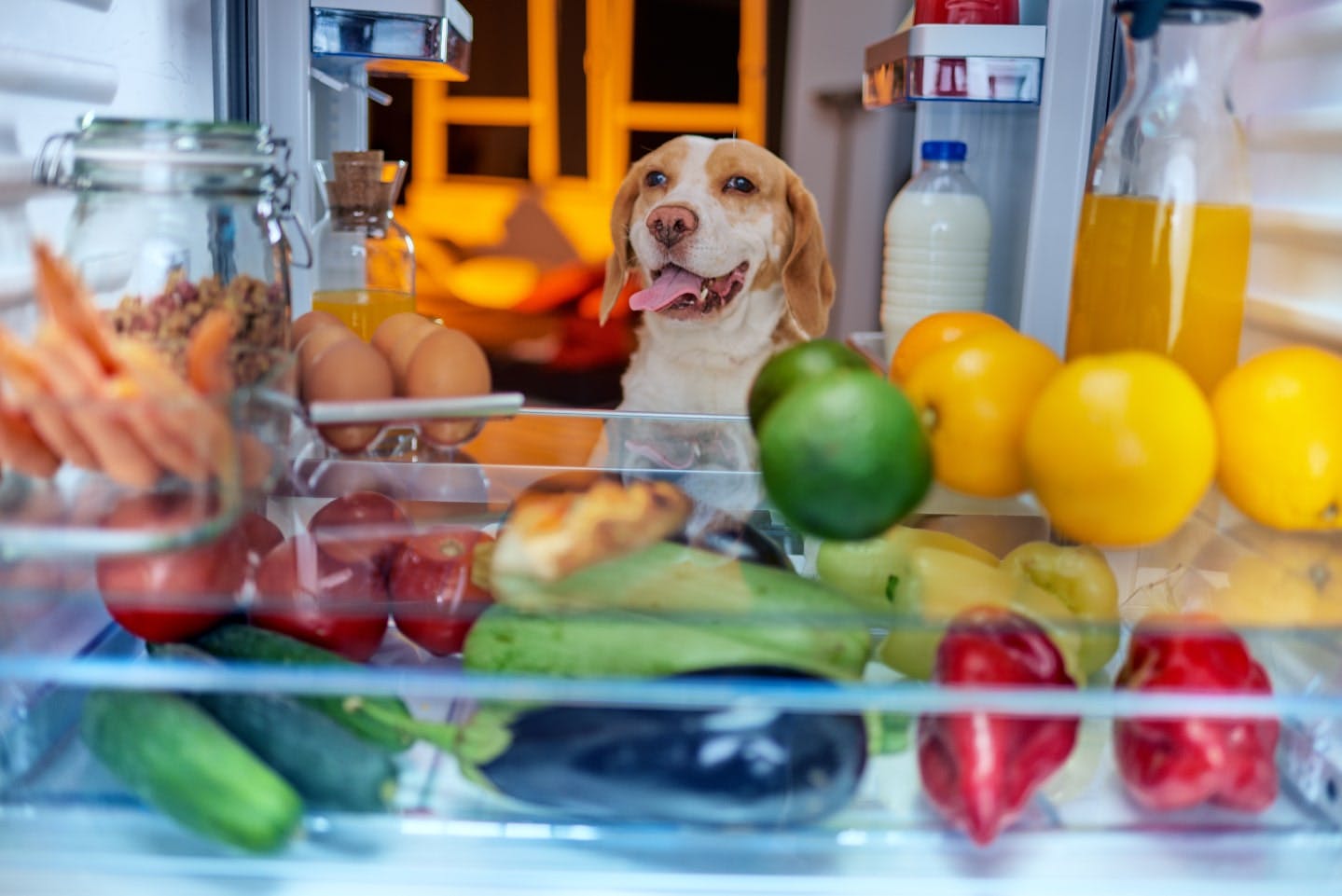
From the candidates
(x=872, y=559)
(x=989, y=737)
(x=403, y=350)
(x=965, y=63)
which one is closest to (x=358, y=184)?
(x=403, y=350)

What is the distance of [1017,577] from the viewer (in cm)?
68

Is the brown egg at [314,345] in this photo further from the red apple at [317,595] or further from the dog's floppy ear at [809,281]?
the dog's floppy ear at [809,281]

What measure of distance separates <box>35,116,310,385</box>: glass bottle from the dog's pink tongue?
583 mm

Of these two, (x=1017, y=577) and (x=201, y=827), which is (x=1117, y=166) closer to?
(x=1017, y=577)

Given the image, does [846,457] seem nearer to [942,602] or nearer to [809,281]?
[942,602]

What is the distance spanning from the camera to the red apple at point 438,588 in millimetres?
650

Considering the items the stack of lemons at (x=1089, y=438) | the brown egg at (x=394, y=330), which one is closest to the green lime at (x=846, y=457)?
the stack of lemons at (x=1089, y=438)

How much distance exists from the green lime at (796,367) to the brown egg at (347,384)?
0.79ft

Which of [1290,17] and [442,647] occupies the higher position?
[1290,17]

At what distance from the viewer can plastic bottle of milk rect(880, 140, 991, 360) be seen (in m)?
1.26

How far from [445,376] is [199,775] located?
12.8 inches

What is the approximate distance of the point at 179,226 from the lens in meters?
0.72

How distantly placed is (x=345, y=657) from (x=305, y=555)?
→ 6 centimetres

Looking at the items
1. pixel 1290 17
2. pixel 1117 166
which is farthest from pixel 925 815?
pixel 1290 17
